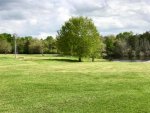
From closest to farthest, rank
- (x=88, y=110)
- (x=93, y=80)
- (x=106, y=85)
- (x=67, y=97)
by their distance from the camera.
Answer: (x=88, y=110), (x=67, y=97), (x=106, y=85), (x=93, y=80)

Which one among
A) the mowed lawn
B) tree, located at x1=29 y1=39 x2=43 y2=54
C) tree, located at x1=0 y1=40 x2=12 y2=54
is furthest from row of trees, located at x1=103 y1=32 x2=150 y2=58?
the mowed lawn

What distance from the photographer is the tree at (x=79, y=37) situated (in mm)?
Result: 74250

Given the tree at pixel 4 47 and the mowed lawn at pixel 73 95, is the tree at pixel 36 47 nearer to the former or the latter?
the tree at pixel 4 47

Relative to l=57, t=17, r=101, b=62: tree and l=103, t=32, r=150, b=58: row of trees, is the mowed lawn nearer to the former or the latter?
l=57, t=17, r=101, b=62: tree

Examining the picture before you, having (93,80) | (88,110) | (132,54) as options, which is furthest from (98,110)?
(132,54)

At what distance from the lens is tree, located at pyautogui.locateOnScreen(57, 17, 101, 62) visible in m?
74.2

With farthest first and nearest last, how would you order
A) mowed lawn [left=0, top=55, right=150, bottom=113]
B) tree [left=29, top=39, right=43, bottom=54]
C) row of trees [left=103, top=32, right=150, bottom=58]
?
1. tree [left=29, top=39, right=43, bottom=54]
2. row of trees [left=103, top=32, right=150, bottom=58]
3. mowed lawn [left=0, top=55, right=150, bottom=113]

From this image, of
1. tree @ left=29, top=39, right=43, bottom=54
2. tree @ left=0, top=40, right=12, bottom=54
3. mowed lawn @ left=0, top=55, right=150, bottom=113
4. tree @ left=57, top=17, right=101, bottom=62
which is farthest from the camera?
tree @ left=29, top=39, right=43, bottom=54

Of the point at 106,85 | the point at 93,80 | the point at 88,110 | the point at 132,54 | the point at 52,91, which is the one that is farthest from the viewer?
the point at 132,54

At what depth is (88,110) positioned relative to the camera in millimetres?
16281

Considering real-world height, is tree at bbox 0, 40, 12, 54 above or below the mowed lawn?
→ above

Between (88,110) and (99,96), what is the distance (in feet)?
10.0

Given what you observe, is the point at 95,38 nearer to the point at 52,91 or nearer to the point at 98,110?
the point at 52,91

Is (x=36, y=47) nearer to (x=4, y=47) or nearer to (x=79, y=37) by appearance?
(x=4, y=47)
